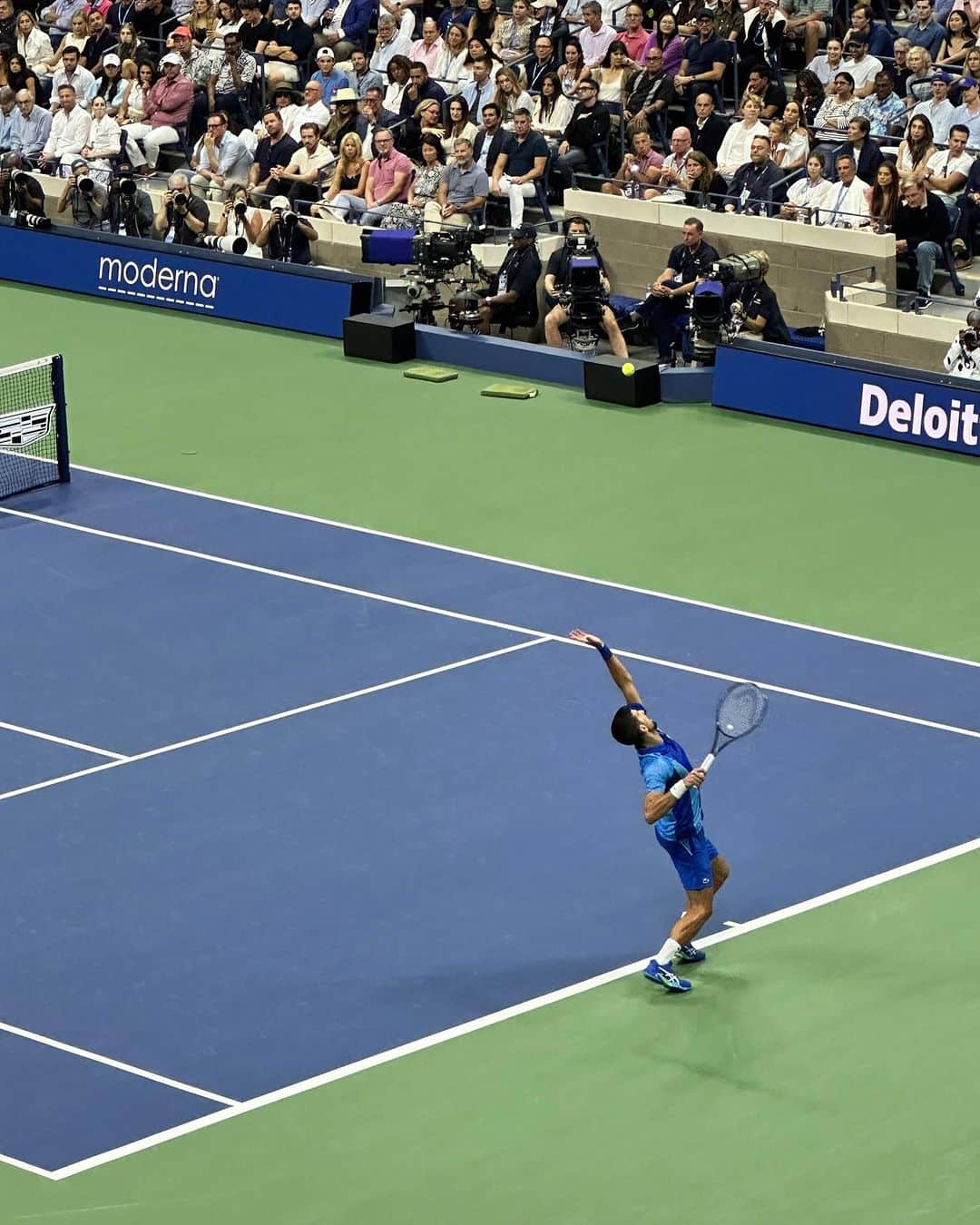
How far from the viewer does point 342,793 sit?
1970 cm

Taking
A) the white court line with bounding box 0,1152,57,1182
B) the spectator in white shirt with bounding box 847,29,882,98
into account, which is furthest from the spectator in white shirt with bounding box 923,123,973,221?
the white court line with bounding box 0,1152,57,1182

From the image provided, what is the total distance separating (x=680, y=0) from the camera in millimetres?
34125

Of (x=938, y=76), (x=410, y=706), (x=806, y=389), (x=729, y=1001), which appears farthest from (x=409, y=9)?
(x=729, y=1001)

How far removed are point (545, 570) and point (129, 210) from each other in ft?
39.3

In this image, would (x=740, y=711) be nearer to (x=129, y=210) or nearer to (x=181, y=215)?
(x=181, y=215)

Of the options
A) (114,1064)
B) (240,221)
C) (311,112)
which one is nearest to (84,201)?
(240,221)

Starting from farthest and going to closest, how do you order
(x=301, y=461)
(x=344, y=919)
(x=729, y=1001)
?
(x=301, y=461)
(x=344, y=919)
(x=729, y=1001)

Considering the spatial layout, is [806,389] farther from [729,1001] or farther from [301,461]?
[729,1001]

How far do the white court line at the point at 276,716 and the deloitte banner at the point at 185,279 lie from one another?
1011 cm

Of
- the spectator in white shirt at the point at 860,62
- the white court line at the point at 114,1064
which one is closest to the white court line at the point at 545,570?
the white court line at the point at 114,1064

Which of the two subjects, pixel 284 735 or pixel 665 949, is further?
pixel 284 735

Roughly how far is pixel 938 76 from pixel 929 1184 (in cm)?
1919

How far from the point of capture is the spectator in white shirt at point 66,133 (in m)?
35.9

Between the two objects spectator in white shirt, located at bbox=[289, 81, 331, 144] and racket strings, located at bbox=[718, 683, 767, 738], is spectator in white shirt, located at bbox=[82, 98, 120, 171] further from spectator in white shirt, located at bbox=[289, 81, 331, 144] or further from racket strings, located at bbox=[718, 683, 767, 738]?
racket strings, located at bbox=[718, 683, 767, 738]
